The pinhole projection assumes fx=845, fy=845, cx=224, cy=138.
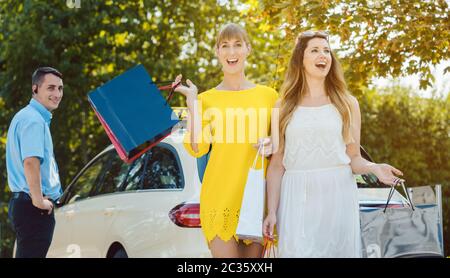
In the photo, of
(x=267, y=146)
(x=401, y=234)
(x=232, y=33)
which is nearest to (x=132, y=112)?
(x=232, y=33)

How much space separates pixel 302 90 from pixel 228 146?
1.76ft

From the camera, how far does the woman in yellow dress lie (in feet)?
16.0

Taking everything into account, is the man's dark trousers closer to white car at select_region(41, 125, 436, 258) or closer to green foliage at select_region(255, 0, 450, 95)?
white car at select_region(41, 125, 436, 258)

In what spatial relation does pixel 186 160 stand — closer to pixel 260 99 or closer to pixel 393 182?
pixel 260 99

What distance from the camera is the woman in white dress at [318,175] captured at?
4.67 m

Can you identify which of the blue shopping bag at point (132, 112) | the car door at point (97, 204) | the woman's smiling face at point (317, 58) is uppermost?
the woman's smiling face at point (317, 58)

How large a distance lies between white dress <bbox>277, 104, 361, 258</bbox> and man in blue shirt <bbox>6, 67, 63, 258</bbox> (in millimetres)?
2127

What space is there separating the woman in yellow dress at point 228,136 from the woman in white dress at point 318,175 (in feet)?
0.55

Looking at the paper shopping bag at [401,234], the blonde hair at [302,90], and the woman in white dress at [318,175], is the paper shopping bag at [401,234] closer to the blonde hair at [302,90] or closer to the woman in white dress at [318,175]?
the woman in white dress at [318,175]

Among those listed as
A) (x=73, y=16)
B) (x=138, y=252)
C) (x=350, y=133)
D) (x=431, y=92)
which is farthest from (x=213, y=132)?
(x=73, y=16)

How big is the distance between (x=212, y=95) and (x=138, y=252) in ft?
6.61

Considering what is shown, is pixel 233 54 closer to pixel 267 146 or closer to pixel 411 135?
pixel 267 146

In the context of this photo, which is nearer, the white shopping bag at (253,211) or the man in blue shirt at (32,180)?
the white shopping bag at (253,211)

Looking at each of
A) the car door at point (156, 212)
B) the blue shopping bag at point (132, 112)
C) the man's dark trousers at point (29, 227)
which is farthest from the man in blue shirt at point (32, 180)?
the blue shopping bag at point (132, 112)
